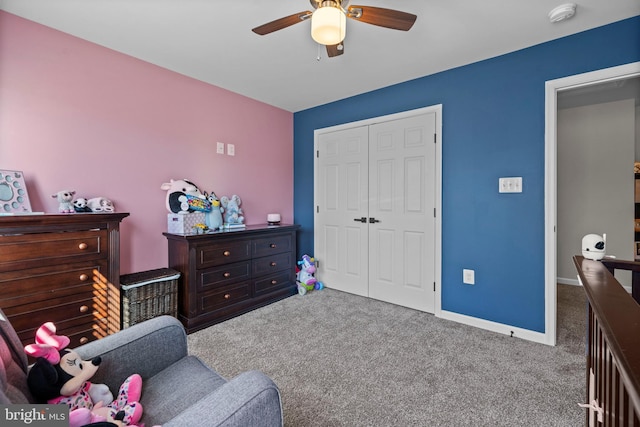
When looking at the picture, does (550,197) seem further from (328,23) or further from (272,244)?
(272,244)

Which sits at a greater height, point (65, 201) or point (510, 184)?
point (510, 184)

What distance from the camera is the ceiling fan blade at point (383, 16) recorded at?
1.47 metres

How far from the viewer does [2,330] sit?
0.89 metres

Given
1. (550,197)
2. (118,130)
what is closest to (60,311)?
(118,130)

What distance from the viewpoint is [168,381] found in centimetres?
119

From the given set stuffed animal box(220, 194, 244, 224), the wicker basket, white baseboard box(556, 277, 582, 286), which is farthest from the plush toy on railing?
white baseboard box(556, 277, 582, 286)

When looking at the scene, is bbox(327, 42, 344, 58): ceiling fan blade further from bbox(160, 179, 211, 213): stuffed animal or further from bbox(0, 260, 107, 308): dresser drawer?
bbox(0, 260, 107, 308): dresser drawer

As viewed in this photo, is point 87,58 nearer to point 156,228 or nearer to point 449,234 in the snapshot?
point 156,228

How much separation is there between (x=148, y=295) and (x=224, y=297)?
67 centimetres

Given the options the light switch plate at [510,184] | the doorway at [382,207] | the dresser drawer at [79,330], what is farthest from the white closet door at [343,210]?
the dresser drawer at [79,330]

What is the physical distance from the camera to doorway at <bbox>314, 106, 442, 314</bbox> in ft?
9.70

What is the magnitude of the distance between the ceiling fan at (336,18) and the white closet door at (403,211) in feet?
5.09

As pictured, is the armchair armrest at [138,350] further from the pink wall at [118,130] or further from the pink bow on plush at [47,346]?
the pink wall at [118,130]

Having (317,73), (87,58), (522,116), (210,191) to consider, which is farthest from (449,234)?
(87,58)
